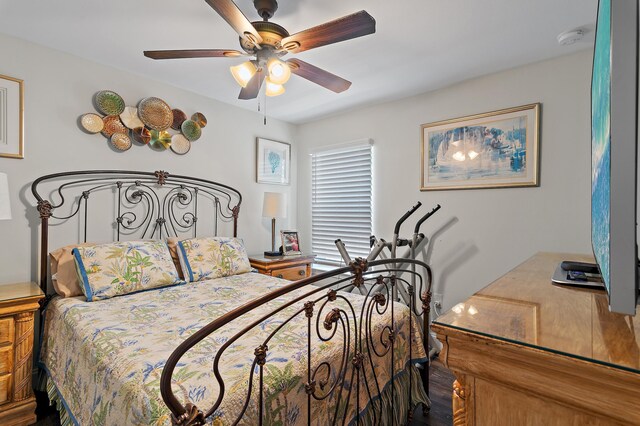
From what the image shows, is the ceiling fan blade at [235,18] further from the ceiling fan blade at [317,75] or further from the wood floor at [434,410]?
the wood floor at [434,410]

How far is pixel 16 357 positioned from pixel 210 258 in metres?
1.27

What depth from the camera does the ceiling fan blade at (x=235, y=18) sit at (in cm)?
133

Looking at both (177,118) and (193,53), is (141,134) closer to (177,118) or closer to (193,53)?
(177,118)

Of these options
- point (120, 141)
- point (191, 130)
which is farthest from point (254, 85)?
point (120, 141)

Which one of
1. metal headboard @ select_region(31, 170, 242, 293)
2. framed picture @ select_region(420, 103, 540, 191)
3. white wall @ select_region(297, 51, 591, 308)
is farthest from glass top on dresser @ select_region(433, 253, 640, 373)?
metal headboard @ select_region(31, 170, 242, 293)

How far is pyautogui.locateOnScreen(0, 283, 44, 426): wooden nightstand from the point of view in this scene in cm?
179

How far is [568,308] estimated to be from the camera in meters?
0.84

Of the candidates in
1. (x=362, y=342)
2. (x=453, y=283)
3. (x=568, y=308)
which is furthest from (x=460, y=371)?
(x=453, y=283)

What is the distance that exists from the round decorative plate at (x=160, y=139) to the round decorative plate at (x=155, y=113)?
0.16 feet

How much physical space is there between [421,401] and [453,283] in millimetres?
1215

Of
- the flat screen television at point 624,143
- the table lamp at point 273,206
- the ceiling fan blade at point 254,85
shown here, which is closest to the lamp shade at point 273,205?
the table lamp at point 273,206

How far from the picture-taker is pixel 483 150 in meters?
2.69

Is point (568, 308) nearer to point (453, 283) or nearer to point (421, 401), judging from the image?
point (421, 401)

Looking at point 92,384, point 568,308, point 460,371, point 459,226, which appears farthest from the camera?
point 459,226
